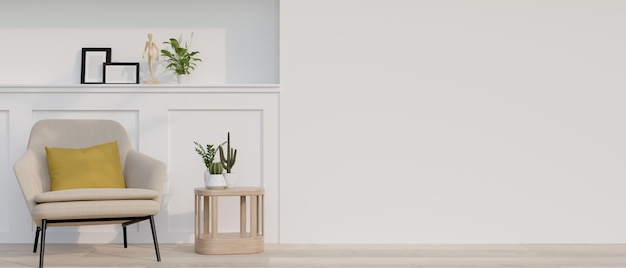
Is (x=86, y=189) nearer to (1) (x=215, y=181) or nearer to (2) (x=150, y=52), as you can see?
(1) (x=215, y=181)

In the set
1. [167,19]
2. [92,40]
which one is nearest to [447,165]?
[167,19]

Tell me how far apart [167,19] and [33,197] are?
1599 mm

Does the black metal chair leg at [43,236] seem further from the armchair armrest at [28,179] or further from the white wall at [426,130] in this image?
the white wall at [426,130]

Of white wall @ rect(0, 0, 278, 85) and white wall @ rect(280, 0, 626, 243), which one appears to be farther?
white wall @ rect(0, 0, 278, 85)

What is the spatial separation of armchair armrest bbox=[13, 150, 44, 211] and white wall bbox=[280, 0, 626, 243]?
55.0 inches

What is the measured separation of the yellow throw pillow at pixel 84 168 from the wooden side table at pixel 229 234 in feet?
1.54

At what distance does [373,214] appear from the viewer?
495 cm

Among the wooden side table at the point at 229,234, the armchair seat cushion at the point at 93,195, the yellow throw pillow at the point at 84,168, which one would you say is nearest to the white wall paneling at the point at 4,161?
the yellow throw pillow at the point at 84,168

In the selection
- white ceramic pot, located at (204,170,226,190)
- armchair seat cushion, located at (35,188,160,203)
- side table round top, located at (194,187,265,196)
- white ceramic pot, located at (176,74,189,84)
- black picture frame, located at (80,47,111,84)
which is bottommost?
armchair seat cushion, located at (35,188,160,203)

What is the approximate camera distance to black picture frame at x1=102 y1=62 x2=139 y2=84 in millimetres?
5090

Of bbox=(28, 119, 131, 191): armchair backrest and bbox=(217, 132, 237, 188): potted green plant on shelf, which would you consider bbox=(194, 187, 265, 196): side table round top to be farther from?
bbox=(28, 119, 131, 191): armchair backrest

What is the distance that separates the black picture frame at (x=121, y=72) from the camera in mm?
5090

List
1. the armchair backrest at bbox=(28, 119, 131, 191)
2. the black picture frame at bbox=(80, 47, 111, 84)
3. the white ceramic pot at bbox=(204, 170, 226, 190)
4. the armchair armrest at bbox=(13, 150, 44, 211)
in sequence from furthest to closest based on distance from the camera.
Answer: the black picture frame at bbox=(80, 47, 111, 84) → the armchair backrest at bbox=(28, 119, 131, 191) → the white ceramic pot at bbox=(204, 170, 226, 190) → the armchair armrest at bbox=(13, 150, 44, 211)

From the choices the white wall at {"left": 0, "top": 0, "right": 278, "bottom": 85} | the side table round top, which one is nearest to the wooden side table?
the side table round top
